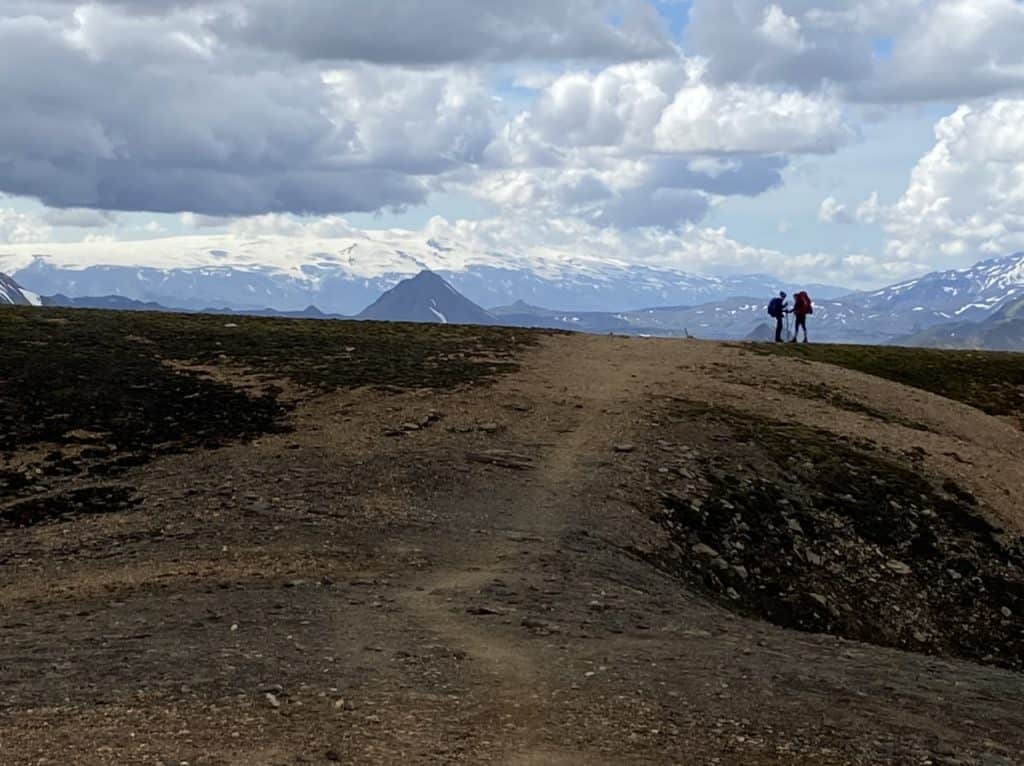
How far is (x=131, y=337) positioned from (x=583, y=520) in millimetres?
25496

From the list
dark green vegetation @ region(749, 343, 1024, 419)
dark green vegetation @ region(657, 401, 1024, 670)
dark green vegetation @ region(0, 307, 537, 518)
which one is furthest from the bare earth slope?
dark green vegetation @ region(749, 343, 1024, 419)

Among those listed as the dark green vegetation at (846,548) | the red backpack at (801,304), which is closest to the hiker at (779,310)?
the red backpack at (801,304)

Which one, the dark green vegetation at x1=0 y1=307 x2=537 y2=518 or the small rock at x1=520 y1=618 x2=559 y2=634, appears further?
the dark green vegetation at x1=0 y1=307 x2=537 y2=518

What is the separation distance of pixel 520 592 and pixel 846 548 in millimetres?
11493

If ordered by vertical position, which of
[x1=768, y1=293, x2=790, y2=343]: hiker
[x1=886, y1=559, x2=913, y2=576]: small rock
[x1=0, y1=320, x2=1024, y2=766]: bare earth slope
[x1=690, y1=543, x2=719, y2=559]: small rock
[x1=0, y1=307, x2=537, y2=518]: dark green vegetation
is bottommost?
[x1=886, y1=559, x2=913, y2=576]: small rock

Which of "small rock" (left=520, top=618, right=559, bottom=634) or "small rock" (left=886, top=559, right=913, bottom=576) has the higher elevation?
"small rock" (left=520, top=618, right=559, bottom=634)

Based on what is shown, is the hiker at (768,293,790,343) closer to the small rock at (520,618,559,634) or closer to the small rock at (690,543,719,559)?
the small rock at (690,543,719,559)

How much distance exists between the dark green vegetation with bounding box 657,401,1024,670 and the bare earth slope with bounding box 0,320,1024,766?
0.32 ft

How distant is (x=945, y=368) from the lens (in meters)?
53.1

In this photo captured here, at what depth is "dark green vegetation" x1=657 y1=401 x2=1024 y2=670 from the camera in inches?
1002

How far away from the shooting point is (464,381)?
40156 millimetres

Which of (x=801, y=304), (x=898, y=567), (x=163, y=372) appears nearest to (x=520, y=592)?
(x=898, y=567)

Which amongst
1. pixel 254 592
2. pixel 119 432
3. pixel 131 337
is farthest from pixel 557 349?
pixel 254 592

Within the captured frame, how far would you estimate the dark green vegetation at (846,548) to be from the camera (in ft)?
83.5
